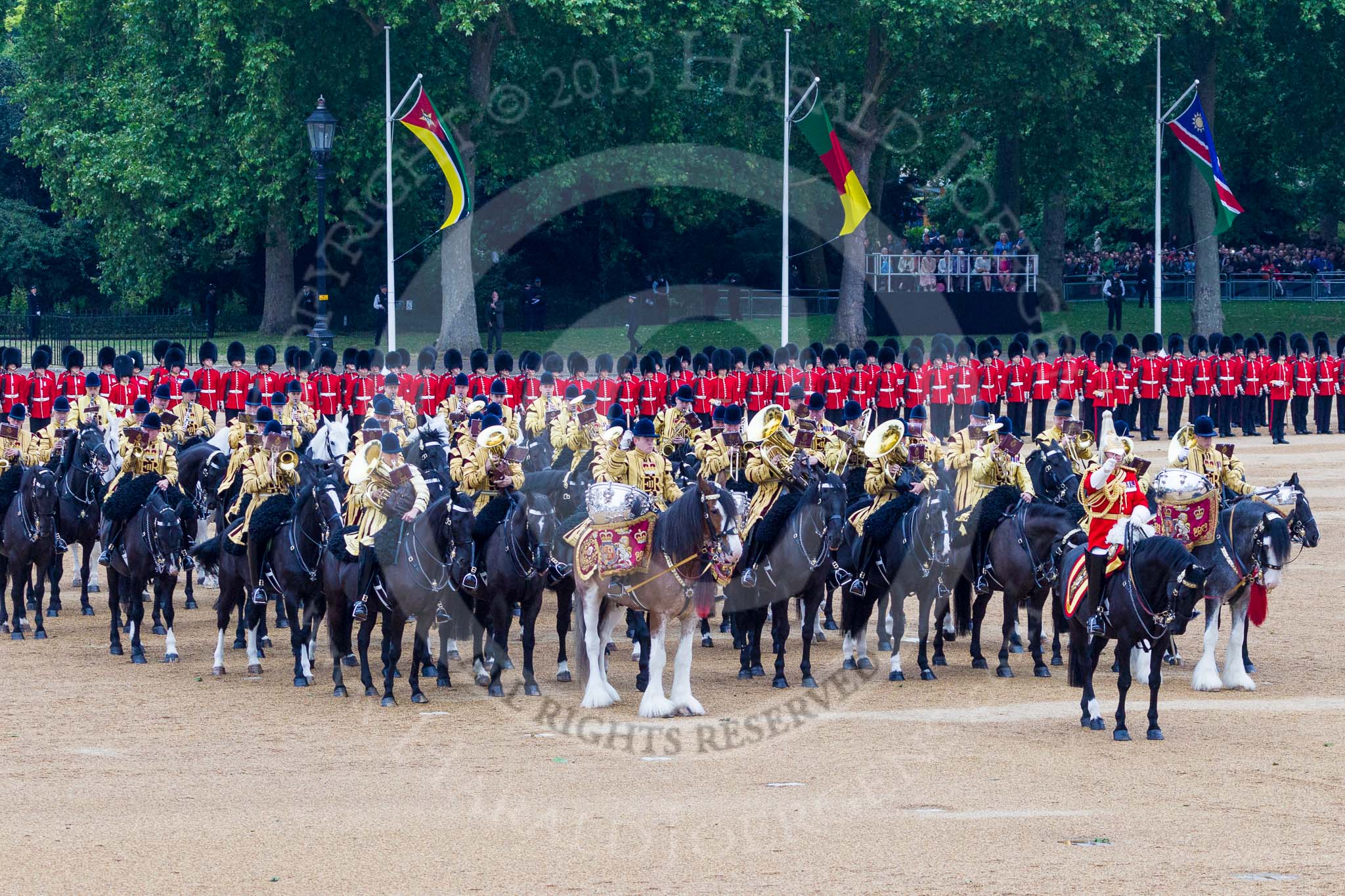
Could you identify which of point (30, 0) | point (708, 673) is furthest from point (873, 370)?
point (30, 0)

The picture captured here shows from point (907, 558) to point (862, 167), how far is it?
95.3ft

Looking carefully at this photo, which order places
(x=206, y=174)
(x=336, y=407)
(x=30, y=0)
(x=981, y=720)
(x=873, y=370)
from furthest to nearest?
(x=30, y=0) → (x=206, y=174) → (x=873, y=370) → (x=336, y=407) → (x=981, y=720)

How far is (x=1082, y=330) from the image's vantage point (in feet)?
145

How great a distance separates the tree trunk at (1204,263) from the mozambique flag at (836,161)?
35.7ft

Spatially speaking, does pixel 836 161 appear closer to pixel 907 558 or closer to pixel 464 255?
pixel 464 255

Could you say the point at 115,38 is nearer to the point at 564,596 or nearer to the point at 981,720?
the point at 564,596

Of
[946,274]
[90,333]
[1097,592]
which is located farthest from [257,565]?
[946,274]

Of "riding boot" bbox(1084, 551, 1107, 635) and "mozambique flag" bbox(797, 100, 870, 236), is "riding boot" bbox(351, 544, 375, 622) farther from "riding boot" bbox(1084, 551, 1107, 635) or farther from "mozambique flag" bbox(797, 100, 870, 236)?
"mozambique flag" bbox(797, 100, 870, 236)

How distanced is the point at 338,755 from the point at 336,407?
1417 cm

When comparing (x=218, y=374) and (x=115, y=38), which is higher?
(x=115, y=38)

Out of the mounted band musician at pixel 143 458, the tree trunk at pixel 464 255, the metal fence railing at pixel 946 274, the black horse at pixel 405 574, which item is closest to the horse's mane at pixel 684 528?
the black horse at pixel 405 574

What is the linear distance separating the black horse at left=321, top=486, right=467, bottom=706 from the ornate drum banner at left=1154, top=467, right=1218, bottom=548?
16.8 ft

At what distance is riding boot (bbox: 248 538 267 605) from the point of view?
14.3m

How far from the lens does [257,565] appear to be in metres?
14.3
